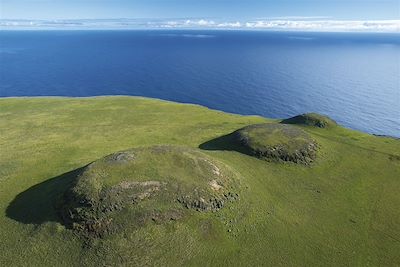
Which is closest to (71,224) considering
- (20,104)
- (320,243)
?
(320,243)

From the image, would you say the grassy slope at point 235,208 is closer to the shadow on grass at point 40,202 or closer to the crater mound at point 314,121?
the shadow on grass at point 40,202

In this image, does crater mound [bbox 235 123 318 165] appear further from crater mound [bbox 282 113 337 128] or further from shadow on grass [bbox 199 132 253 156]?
crater mound [bbox 282 113 337 128]

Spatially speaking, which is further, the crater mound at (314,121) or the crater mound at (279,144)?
the crater mound at (314,121)

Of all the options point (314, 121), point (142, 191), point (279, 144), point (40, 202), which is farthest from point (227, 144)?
point (40, 202)

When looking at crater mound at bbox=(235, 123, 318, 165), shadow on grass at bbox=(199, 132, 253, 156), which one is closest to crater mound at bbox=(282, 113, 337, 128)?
crater mound at bbox=(235, 123, 318, 165)

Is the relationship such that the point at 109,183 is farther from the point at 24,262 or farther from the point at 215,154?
the point at 215,154

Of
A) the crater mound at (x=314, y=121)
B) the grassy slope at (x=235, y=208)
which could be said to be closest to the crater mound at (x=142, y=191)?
the grassy slope at (x=235, y=208)

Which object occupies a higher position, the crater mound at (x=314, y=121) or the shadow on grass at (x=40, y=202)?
the shadow on grass at (x=40, y=202)
